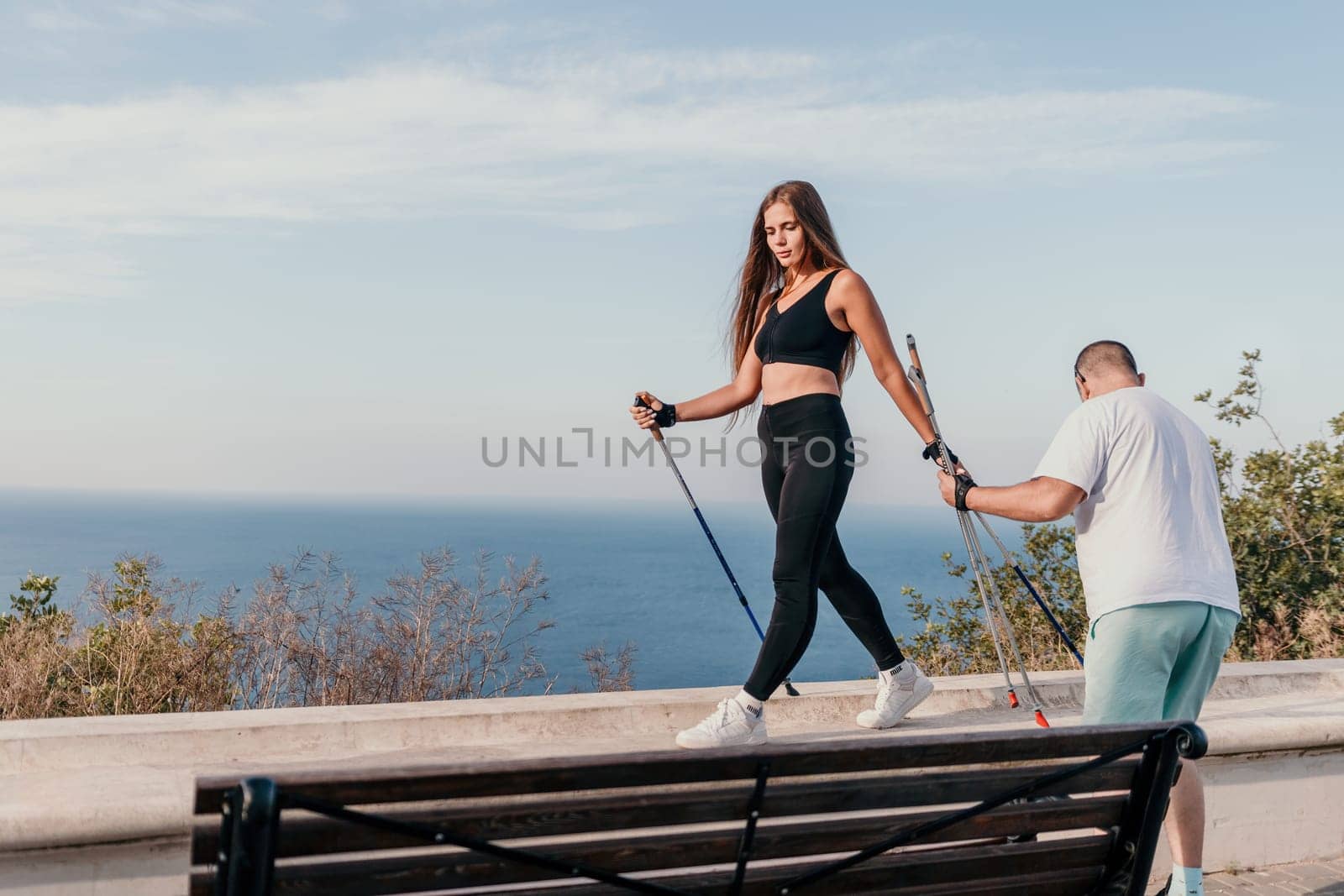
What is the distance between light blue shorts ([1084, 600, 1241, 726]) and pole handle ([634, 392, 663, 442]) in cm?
189

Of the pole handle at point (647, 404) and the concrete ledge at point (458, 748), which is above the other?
the pole handle at point (647, 404)

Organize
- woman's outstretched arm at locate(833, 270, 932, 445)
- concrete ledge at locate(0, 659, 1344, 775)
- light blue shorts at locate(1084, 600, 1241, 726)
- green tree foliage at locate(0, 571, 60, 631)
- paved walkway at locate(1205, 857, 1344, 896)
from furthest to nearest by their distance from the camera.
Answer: green tree foliage at locate(0, 571, 60, 631)
woman's outstretched arm at locate(833, 270, 932, 445)
paved walkway at locate(1205, 857, 1344, 896)
concrete ledge at locate(0, 659, 1344, 775)
light blue shorts at locate(1084, 600, 1241, 726)

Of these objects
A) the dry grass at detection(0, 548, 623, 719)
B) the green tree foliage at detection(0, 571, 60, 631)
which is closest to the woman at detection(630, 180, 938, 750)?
the dry grass at detection(0, 548, 623, 719)

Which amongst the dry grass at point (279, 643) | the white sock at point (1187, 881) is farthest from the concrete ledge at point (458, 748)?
the dry grass at point (279, 643)

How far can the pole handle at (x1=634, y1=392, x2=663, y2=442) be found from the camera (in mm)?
4609

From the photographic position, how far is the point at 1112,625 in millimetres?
3221

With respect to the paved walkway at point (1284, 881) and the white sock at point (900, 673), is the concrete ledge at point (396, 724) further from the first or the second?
the paved walkway at point (1284, 881)

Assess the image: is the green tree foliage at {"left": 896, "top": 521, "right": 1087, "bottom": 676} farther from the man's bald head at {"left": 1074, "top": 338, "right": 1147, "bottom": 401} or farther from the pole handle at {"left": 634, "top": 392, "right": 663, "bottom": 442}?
the man's bald head at {"left": 1074, "top": 338, "right": 1147, "bottom": 401}

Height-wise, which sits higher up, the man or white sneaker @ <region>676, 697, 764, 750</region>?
the man

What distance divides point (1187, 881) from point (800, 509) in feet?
5.15

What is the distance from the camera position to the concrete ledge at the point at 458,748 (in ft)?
9.71

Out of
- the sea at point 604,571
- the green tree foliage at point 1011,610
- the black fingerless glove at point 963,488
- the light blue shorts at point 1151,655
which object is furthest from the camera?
the sea at point 604,571

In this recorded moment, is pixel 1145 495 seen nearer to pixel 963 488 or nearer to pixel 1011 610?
pixel 963 488

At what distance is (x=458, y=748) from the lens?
4.11m
